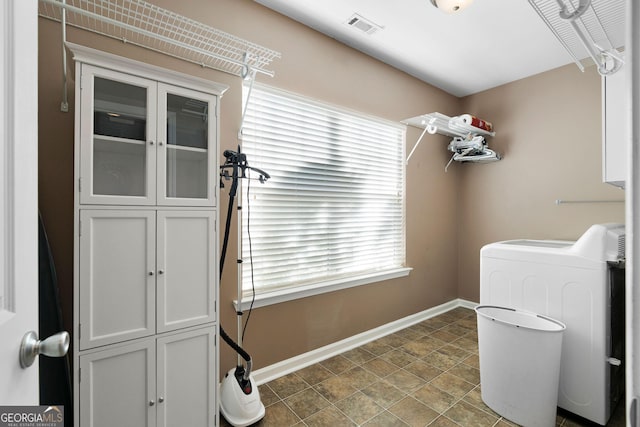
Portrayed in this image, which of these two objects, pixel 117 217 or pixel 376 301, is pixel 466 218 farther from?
pixel 117 217

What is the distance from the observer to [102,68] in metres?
1.31

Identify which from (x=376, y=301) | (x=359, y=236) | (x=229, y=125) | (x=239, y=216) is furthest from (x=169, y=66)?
(x=376, y=301)

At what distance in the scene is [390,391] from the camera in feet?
6.68

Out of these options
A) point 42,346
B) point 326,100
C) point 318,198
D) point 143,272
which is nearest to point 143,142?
point 143,272

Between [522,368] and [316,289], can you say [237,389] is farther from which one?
[522,368]

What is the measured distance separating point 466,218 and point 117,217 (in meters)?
3.73

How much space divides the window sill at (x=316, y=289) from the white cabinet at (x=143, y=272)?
44cm

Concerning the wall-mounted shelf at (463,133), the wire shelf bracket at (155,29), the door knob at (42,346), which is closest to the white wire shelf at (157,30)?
the wire shelf bracket at (155,29)

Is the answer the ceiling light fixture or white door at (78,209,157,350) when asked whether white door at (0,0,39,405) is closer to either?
white door at (78,209,157,350)

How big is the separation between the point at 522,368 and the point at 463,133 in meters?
2.52

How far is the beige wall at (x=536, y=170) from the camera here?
284 centimetres

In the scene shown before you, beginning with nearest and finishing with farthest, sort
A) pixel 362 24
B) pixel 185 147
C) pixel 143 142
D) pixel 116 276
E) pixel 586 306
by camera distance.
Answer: pixel 116 276 < pixel 143 142 < pixel 185 147 < pixel 586 306 < pixel 362 24

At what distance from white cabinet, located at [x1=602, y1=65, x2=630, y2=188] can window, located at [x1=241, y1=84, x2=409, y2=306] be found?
65.4 inches

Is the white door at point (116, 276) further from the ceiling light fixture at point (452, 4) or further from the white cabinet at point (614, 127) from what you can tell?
the white cabinet at point (614, 127)
